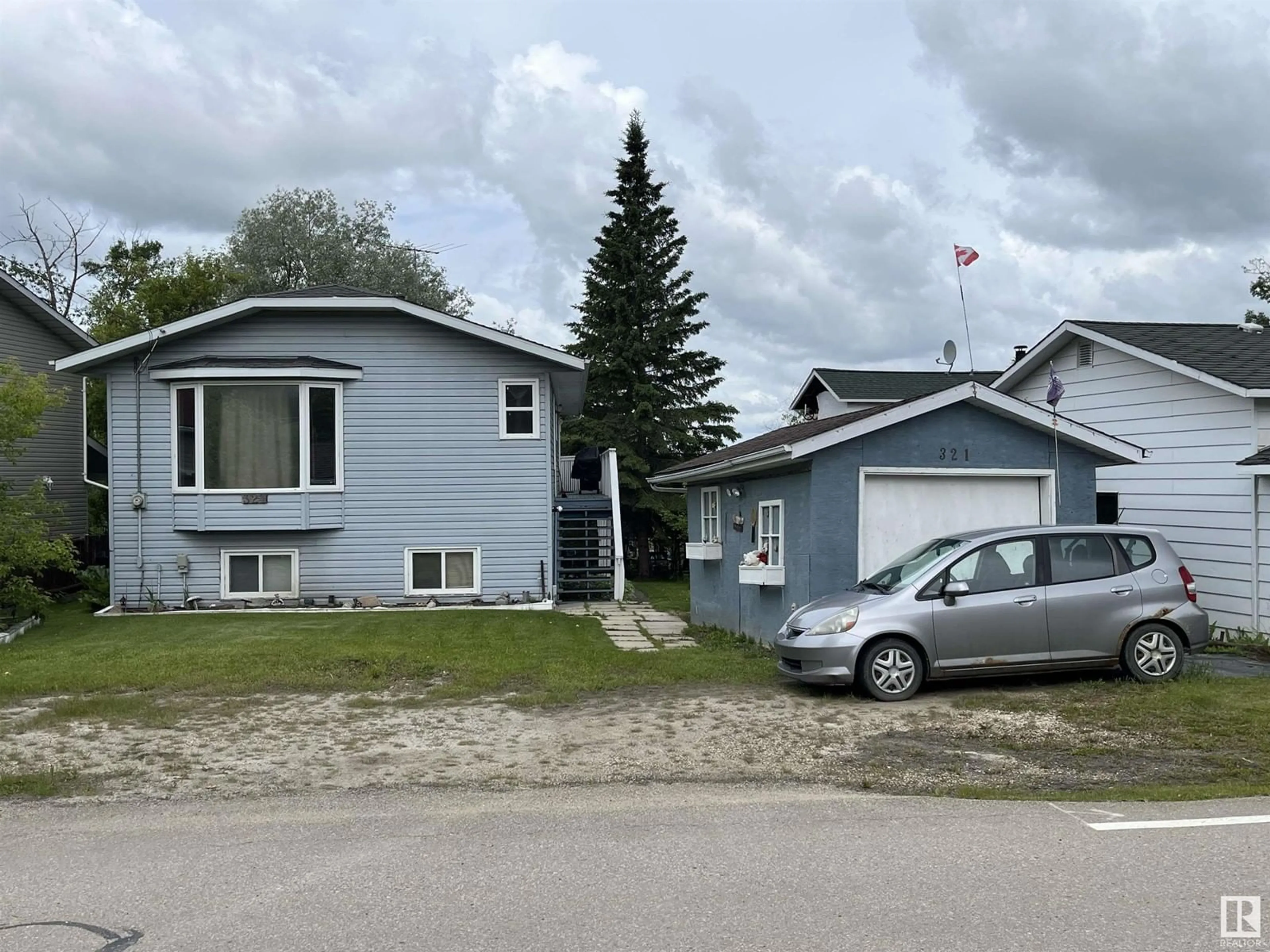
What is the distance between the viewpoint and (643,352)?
34.2 meters

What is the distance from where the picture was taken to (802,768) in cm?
750

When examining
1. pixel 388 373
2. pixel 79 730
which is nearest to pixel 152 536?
pixel 388 373

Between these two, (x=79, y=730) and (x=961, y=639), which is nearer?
(x=79, y=730)

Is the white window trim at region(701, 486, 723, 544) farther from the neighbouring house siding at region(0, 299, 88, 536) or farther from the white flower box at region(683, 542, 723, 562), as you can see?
the neighbouring house siding at region(0, 299, 88, 536)

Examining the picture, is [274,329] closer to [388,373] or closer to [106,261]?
[388,373]

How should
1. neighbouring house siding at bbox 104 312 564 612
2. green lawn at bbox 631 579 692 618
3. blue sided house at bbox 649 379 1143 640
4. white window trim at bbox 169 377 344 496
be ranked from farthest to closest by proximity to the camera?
1. green lawn at bbox 631 579 692 618
2. neighbouring house siding at bbox 104 312 564 612
3. white window trim at bbox 169 377 344 496
4. blue sided house at bbox 649 379 1143 640

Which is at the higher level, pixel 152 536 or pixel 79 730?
pixel 152 536

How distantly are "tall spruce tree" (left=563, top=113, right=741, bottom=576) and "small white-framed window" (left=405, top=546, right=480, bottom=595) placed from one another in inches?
579

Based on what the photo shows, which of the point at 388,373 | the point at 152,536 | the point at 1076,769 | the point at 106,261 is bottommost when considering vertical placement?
the point at 1076,769

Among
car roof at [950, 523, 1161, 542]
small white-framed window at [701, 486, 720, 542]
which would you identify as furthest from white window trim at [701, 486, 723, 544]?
car roof at [950, 523, 1161, 542]

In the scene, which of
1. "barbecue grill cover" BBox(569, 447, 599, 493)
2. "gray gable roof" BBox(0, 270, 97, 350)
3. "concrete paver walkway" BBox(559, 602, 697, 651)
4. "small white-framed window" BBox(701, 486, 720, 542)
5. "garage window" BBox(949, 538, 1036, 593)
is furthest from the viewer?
"barbecue grill cover" BBox(569, 447, 599, 493)

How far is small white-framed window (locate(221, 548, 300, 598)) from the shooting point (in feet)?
61.7

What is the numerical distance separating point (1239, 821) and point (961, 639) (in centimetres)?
390

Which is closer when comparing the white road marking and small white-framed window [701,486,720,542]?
the white road marking
